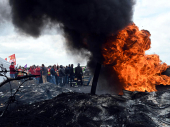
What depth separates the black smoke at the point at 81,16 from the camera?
875 centimetres

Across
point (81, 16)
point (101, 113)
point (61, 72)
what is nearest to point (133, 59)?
point (81, 16)

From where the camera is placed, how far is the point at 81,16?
894 centimetres

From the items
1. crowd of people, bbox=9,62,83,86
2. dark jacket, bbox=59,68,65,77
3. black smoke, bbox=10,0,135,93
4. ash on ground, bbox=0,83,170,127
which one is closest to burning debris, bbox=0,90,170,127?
ash on ground, bbox=0,83,170,127

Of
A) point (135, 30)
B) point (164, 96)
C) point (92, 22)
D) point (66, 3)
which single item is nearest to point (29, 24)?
point (66, 3)

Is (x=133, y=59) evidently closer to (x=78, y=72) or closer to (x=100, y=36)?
(x=100, y=36)

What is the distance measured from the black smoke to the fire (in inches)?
21.6

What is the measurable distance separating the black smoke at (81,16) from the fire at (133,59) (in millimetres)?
548

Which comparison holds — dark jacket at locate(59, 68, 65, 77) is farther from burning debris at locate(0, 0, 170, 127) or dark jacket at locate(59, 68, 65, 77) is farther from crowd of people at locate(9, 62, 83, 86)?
burning debris at locate(0, 0, 170, 127)

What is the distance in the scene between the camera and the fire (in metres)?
9.14

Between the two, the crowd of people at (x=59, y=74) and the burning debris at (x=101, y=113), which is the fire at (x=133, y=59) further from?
the crowd of people at (x=59, y=74)

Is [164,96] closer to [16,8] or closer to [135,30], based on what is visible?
[135,30]

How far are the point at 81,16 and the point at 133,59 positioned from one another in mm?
4464

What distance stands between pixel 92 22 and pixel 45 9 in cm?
313

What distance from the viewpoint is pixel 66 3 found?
8.79m
